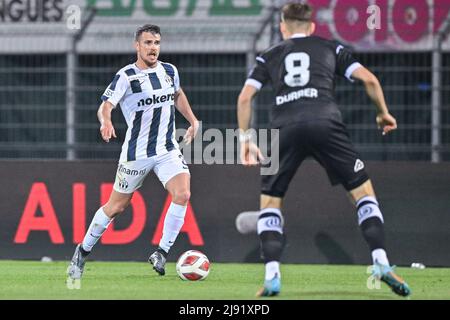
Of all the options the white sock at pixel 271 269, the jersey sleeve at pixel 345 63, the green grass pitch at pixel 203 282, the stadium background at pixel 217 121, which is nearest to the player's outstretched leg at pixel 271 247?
the white sock at pixel 271 269

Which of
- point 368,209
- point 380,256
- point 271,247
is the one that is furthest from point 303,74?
point 380,256

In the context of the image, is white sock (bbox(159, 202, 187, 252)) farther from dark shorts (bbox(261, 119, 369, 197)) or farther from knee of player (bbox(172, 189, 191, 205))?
dark shorts (bbox(261, 119, 369, 197))

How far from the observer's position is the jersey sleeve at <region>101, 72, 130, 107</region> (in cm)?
999

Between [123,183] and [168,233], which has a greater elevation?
[123,183]

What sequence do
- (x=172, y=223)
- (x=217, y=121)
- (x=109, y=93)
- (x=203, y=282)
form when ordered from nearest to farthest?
1. (x=203, y=282)
2. (x=109, y=93)
3. (x=172, y=223)
4. (x=217, y=121)

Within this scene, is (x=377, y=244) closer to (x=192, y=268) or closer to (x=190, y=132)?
(x=192, y=268)

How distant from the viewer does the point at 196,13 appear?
1368 cm

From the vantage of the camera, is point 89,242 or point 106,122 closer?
point 106,122

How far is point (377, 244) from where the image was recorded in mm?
8109

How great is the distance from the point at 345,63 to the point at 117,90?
8.08 ft

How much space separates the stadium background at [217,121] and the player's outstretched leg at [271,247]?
4.03 m

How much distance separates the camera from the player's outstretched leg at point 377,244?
7.91 metres

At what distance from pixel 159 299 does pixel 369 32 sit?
18.6 feet

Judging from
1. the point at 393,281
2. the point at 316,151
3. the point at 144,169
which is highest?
the point at 316,151
